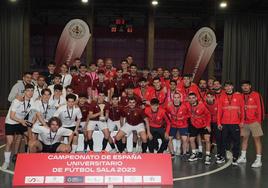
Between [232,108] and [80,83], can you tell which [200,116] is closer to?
[232,108]

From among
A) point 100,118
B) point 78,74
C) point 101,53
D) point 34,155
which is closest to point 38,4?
point 101,53

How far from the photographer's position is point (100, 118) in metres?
8.38

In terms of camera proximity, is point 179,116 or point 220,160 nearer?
point 220,160

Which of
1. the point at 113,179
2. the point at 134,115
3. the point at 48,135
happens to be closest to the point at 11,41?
the point at 134,115

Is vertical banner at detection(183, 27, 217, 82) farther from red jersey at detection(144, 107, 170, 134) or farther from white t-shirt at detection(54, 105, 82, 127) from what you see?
white t-shirt at detection(54, 105, 82, 127)

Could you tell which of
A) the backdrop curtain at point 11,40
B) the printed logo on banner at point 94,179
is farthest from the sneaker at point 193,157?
the backdrop curtain at point 11,40

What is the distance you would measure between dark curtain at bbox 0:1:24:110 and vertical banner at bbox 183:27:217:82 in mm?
8482

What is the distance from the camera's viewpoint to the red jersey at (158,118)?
835 centimetres

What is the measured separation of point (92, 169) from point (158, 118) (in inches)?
134

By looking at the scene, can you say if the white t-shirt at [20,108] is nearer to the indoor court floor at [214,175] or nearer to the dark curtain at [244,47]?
the indoor court floor at [214,175]

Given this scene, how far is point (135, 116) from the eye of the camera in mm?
8188

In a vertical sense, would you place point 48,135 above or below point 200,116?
below

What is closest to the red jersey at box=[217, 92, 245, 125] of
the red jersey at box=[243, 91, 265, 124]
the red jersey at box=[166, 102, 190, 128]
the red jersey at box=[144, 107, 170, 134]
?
the red jersey at box=[243, 91, 265, 124]

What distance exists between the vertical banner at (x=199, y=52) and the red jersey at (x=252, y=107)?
26.5ft
